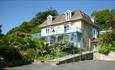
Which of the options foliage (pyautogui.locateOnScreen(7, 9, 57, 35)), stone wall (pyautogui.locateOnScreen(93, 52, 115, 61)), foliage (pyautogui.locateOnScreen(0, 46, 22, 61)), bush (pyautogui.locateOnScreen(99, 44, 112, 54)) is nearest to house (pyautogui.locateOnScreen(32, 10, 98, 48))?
stone wall (pyautogui.locateOnScreen(93, 52, 115, 61))

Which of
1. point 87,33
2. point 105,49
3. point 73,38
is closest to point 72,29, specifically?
point 73,38

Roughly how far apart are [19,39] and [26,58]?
4340 mm

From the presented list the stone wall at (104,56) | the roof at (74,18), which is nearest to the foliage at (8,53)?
the stone wall at (104,56)

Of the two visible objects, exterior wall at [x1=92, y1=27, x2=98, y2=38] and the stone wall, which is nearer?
the stone wall

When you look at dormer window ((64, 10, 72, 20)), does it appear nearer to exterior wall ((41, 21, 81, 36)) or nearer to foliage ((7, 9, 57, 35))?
exterior wall ((41, 21, 81, 36))

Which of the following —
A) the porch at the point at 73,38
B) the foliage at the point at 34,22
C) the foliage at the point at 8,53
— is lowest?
the foliage at the point at 8,53

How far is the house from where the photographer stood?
3906 cm

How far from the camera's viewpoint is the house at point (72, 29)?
3906cm

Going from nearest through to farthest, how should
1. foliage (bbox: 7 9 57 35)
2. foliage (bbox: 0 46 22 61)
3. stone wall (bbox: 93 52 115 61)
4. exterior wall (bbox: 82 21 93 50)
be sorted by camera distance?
foliage (bbox: 0 46 22 61) < stone wall (bbox: 93 52 115 61) < exterior wall (bbox: 82 21 93 50) < foliage (bbox: 7 9 57 35)

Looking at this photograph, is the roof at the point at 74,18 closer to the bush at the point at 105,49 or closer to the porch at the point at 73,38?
the porch at the point at 73,38

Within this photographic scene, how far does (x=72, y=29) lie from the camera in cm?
3928

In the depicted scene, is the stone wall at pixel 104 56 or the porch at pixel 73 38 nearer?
the stone wall at pixel 104 56

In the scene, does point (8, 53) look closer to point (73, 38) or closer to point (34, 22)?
point (73, 38)

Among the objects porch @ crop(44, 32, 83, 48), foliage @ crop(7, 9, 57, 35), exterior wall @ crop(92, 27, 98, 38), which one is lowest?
porch @ crop(44, 32, 83, 48)
